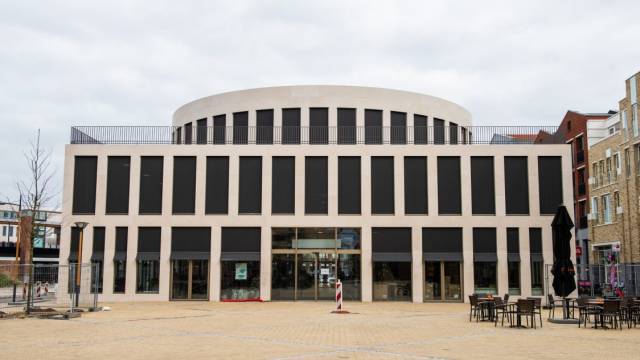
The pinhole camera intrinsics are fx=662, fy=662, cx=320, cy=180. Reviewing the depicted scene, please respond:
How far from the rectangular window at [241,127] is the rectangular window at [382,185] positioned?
24.8 ft

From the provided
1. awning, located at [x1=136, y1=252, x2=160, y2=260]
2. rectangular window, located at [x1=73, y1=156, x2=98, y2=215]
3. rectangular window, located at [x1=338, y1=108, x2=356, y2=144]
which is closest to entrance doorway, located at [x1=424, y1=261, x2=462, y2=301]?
rectangular window, located at [x1=338, y1=108, x2=356, y2=144]

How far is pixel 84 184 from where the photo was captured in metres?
33.2

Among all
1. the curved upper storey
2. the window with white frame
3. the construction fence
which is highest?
the curved upper storey

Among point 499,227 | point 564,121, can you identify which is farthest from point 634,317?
point 564,121

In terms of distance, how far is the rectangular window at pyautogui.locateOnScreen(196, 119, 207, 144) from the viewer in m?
37.9

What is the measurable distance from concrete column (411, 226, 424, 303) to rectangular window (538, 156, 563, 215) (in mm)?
6300

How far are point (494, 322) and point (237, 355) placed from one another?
1069 centimetres

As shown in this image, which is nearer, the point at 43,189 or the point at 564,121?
the point at 43,189

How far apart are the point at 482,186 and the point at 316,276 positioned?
9357 millimetres

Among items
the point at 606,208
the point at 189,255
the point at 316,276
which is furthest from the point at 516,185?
the point at 189,255

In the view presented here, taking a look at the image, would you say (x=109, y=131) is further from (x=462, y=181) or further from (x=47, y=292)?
(x=462, y=181)

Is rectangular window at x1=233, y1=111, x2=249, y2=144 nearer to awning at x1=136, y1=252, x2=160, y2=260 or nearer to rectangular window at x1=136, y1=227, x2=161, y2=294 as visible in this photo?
rectangular window at x1=136, y1=227, x2=161, y2=294

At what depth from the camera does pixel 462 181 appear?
32.7 m

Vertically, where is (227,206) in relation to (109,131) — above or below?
below
